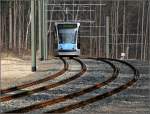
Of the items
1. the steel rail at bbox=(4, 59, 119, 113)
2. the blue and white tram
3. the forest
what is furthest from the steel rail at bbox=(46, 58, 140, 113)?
the forest

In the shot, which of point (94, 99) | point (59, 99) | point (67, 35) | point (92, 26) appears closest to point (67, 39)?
point (67, 35)

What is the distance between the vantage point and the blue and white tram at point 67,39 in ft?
126

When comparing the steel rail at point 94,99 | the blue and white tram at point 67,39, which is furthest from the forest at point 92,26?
the steel rail at point 94,99

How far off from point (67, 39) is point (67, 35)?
27 centimetres

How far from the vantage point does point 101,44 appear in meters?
62.2

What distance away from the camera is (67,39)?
3875 centimetres

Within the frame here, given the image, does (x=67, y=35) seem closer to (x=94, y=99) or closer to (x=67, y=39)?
(x=67, y=39)

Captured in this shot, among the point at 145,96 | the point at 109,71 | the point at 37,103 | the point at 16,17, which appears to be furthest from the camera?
the point at 16,17

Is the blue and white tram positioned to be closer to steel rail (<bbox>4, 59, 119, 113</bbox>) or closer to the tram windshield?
the tram windshield

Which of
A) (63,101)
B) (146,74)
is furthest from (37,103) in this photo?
(146,74)

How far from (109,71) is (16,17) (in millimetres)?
35736

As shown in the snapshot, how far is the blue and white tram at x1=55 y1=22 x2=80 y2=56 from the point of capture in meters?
38.3

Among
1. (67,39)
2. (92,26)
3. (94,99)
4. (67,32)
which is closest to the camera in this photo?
(94,99)

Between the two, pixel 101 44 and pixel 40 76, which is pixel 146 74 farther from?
pixel 101 44
